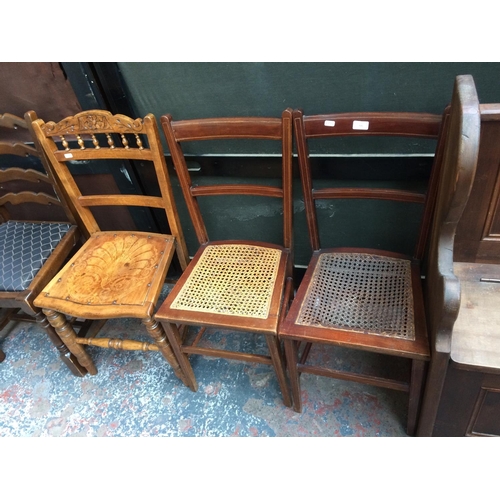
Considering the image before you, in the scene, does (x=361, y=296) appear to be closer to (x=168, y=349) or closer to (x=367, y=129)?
(x=367, y=129)

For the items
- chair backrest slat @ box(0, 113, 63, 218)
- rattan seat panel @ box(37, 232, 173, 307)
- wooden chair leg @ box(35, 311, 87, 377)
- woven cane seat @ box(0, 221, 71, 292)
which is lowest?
wooden chair leg @ box(35, 311, 87, 377)

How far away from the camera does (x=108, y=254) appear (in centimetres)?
170

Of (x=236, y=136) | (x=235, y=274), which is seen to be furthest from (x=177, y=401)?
(x=236, y=136)

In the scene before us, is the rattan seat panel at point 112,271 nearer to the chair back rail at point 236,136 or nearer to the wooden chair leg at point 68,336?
the wooden chair leg at point 68,336

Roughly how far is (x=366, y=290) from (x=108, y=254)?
117 centimetres

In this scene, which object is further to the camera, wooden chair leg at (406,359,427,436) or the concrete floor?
the concrete floor

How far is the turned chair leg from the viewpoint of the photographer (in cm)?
145

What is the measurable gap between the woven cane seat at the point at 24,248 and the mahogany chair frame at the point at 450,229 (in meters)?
1.61

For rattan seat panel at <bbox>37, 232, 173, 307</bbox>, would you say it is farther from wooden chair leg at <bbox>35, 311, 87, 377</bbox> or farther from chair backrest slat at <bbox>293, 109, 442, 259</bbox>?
chair backrest slat at <bbox>293, 109, 442, 259</bbox>

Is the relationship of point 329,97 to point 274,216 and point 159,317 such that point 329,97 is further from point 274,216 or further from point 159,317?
point 159,317

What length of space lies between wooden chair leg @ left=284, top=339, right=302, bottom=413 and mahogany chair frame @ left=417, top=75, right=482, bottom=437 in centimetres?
46

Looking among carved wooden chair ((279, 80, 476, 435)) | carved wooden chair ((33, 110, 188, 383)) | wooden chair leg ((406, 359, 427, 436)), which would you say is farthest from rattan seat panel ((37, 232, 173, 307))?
wooden chair leg ((406, 359, 427, 436))

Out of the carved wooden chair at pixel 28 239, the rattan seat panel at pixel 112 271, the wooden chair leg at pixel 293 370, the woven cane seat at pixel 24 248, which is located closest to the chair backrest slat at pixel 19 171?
the carved wooden chair at pixel 28 239
